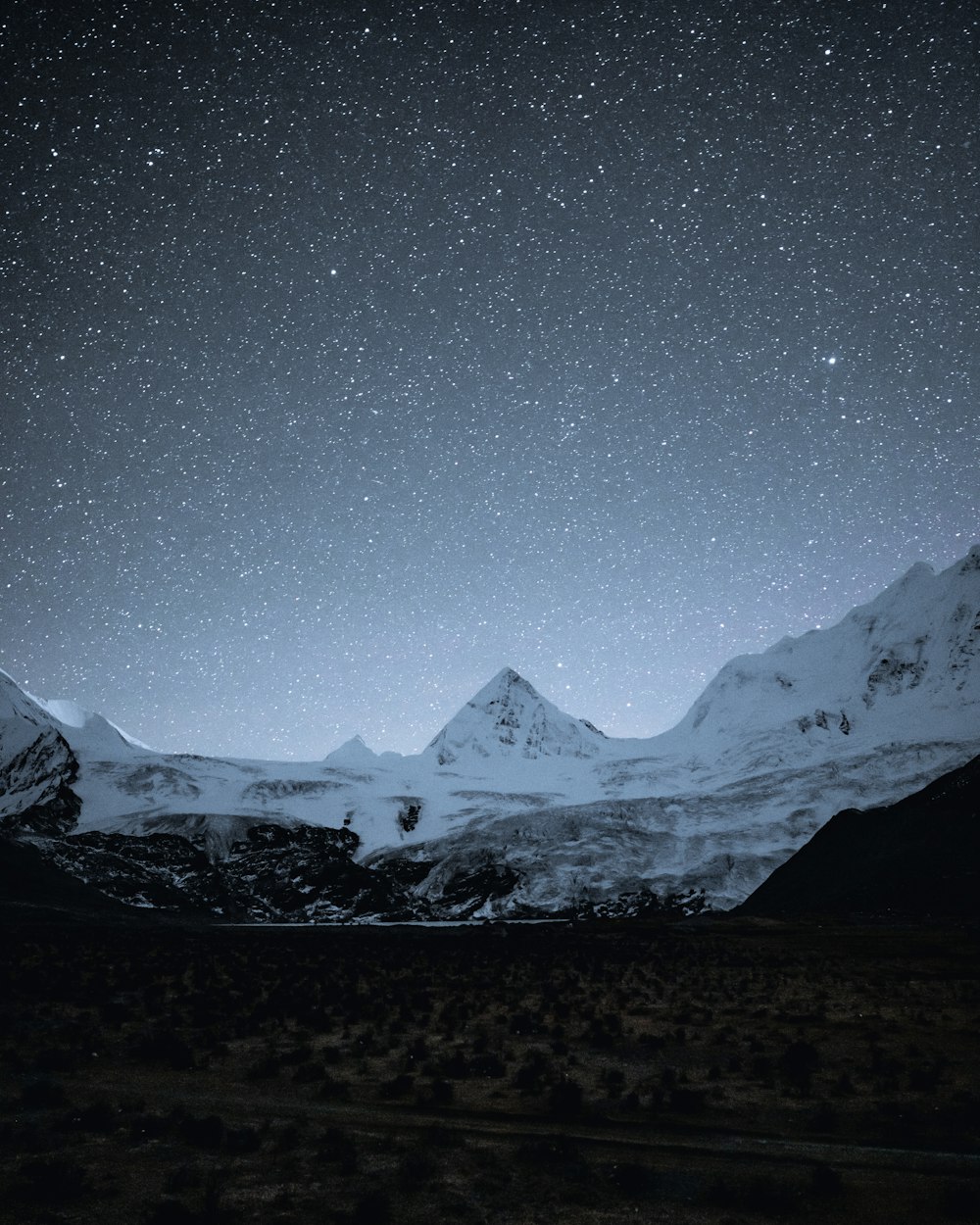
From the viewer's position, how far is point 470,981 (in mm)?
31047

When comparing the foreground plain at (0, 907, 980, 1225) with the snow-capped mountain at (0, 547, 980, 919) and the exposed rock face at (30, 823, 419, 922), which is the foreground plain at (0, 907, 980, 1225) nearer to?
the exposed rock face at (30, 823, 419, 922)

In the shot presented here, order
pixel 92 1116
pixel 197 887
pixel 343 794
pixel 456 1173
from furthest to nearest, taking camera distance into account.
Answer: pixel 343 794 → pixel 197 887 → pixel 92 1116 → pixel 456 1173

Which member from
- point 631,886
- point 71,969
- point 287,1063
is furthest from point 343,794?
point 287,1063

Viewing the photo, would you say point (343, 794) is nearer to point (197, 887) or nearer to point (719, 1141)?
point (197, 887)

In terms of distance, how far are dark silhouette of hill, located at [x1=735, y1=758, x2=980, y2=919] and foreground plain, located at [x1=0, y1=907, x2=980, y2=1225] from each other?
44.8 metres

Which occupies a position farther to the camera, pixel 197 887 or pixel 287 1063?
pixel 197 887

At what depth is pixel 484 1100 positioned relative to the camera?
14016 mm

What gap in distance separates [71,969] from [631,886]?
4626 inches

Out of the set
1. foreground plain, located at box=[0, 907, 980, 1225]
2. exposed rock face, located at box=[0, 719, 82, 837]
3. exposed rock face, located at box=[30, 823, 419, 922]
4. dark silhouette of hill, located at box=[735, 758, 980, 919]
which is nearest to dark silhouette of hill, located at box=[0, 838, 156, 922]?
exposed rock face, located at box=[30, 823, 419, 922]

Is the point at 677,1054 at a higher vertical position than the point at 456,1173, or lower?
lower

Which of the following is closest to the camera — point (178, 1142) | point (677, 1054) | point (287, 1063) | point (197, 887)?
point (178, 1142)

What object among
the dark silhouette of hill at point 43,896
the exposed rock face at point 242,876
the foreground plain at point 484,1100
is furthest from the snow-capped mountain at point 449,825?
the foreground plain at point 484,1100

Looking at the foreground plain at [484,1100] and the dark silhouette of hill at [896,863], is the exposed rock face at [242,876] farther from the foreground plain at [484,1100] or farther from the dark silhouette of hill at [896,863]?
the foreground plain at [484,1100]

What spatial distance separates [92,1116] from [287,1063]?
512 centimetres
